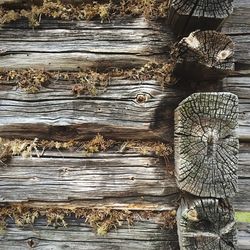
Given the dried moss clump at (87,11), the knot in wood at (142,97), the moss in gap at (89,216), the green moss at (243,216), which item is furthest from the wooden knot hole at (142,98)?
the green moss at (243,216)

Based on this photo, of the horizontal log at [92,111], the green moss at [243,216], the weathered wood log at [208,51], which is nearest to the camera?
the weathered wood log at [208,51]

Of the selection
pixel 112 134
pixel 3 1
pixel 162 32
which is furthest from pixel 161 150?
pixel 3 1

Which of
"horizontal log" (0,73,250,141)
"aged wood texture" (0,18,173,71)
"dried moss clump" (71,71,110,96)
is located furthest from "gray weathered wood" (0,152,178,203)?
"aged wood texture" (0,18,173,71)

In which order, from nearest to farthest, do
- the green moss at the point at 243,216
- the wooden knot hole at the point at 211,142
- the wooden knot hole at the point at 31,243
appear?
1. the wooden knot hole at the point at 211,142
2. the wooden knot hole at the point at 31,243
3. the green moss at the point at 243,216

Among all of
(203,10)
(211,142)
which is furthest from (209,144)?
(203,10)

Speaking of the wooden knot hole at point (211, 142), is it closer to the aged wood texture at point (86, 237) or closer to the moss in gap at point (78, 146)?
the moss in gap at point (78, 146)

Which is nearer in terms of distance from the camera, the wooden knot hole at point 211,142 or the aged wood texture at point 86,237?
the wooden knot hole at point 211,142

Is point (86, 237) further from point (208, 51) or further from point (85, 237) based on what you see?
point (208, 51)
